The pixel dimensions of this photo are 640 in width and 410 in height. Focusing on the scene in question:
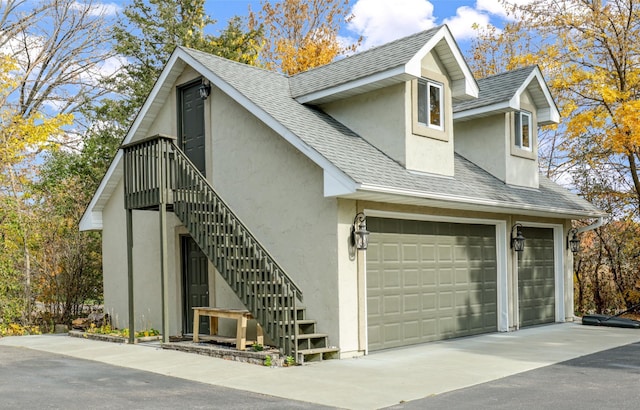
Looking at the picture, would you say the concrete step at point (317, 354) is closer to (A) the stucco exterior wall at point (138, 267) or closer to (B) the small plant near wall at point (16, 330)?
(A) the stucco exterior wall at point (138, 267)

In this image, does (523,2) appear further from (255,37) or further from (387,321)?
(387,321)

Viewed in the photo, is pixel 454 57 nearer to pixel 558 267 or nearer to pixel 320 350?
pixel 320 350

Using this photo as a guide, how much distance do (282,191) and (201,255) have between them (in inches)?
114

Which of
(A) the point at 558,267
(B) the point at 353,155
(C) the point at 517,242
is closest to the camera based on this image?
(B) the point at 353,155

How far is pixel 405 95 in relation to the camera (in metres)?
12.2

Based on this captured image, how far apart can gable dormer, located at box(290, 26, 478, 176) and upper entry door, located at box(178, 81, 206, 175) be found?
2110 millimetres

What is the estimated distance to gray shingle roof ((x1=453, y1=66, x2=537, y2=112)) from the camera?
1493 cm

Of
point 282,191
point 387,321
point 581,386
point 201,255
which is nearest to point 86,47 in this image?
point 201,255

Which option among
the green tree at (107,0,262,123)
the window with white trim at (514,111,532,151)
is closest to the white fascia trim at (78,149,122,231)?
the green tree at (107,0,262,123)

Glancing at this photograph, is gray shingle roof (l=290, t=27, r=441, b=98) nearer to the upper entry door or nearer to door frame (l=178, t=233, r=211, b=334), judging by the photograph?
the upper entry door

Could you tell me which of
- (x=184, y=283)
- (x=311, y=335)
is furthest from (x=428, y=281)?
(x=184, y=283)

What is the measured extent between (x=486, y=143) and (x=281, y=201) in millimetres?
6259

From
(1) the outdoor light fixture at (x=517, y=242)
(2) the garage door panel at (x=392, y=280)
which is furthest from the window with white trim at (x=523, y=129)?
(2) the garage door panel at (x=392, y=280)

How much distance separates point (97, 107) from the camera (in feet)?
81.3
